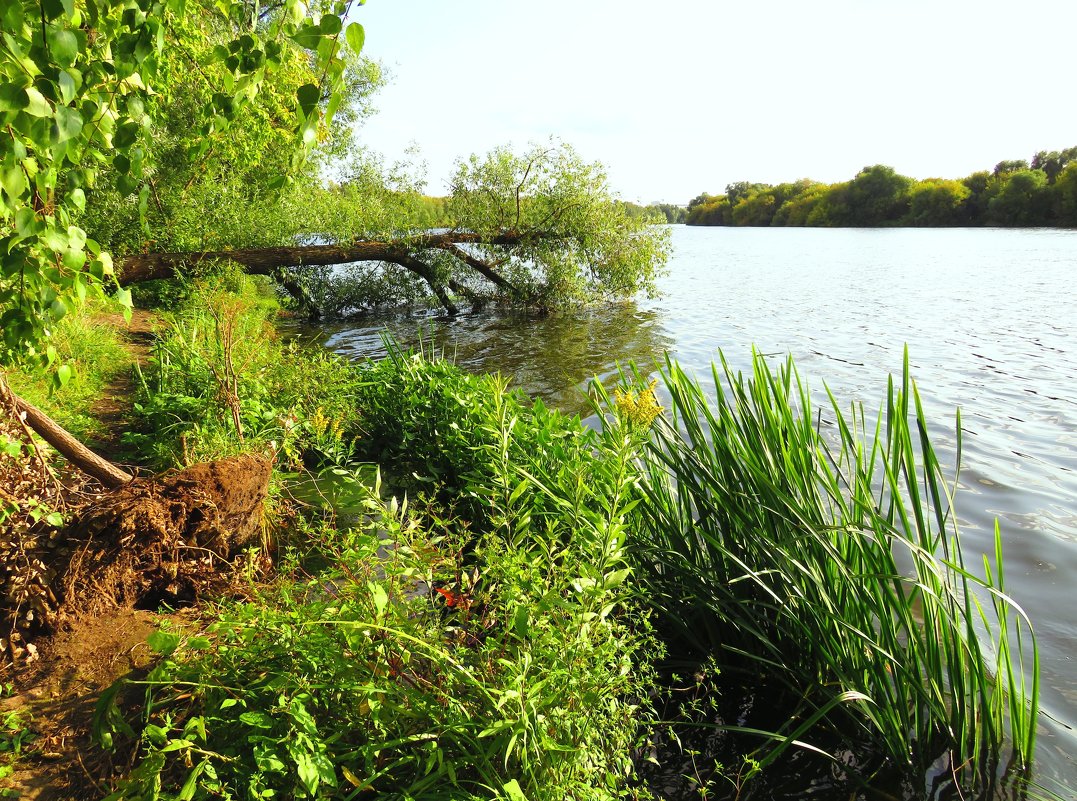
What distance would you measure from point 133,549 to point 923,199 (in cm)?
7322

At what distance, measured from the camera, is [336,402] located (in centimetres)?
618

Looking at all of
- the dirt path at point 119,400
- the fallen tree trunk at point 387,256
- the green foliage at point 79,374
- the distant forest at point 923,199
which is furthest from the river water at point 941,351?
the distant forest at point 923,199

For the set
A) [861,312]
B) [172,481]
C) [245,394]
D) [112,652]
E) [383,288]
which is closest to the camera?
[112,652]

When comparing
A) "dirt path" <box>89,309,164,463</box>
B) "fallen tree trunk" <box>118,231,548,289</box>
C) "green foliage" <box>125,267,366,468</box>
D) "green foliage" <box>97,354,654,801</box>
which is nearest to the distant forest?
"fallen tree trunk" <box>118,231,548,289</box>

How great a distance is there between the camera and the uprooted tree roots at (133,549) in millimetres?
3010

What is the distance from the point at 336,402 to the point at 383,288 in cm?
1320

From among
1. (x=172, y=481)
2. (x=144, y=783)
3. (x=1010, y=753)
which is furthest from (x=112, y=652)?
(x=1010, y=753)

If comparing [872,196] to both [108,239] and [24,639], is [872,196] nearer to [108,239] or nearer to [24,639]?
[108,239]

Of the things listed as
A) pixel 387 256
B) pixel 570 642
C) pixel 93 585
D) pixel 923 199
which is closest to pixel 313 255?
pixel 387 256

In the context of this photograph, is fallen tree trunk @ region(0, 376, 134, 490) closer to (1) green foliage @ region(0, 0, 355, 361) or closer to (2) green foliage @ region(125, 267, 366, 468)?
(2) green foliage @ region(125, 267, 366, 468)

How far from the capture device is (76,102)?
68.6 inches

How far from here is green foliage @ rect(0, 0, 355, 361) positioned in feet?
3.96

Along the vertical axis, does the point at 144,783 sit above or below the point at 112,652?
above

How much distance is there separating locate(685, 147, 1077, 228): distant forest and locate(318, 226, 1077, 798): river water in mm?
28181
